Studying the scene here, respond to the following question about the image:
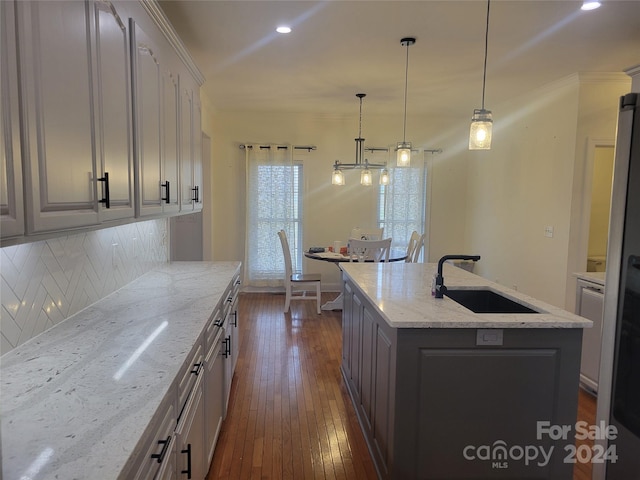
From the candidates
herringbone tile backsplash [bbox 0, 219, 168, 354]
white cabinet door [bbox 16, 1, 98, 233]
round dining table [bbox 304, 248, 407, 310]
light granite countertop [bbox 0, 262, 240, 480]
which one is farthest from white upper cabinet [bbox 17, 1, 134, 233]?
round dining table [bbox 304, 248, 407, 310]

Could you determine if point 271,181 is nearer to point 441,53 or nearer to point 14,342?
point 441,53

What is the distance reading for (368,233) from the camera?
20.3 ft

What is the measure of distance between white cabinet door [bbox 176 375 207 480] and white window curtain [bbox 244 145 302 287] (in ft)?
14.2

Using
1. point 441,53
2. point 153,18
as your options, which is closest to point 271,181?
point 441,53

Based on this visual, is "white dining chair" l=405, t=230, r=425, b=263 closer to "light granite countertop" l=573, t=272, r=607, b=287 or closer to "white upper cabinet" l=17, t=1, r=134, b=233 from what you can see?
"light granite countertop" l=573, t=272, r=607, b=287

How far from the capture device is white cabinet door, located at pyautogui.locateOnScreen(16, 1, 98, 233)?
3.36 ft

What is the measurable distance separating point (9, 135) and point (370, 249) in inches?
164

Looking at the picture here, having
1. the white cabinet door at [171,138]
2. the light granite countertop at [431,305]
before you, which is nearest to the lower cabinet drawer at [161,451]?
the light granite countertop at [431,305]

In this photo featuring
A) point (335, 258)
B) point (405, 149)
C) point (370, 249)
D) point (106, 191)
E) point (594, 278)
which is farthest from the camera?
point (335, 258)

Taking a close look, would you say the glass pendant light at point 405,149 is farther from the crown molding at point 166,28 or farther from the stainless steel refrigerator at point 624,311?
the stainless steel refrigerator at point 624,311

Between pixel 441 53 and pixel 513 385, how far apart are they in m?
2.90

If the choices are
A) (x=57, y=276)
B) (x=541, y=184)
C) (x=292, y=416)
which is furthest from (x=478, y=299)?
(x=541, y=184)

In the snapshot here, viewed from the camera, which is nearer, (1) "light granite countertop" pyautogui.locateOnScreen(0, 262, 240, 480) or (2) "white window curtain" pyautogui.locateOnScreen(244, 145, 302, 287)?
(1) "light granite countertop" pyautogui.locateOnScreen(0, 262, 240, 480)

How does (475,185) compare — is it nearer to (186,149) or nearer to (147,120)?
(186,149)
